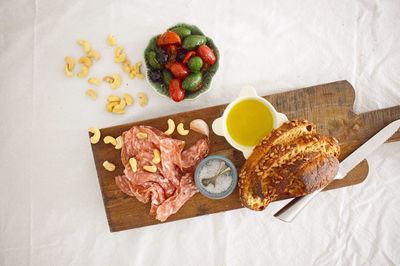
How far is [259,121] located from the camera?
1.19 meters

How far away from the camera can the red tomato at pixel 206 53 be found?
1200mm

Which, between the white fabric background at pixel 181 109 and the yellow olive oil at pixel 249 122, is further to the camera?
the white fabric background at pixel 181 109

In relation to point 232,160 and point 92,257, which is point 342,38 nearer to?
point 232,160

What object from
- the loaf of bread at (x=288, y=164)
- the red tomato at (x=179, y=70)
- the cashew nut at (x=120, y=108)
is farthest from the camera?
the cashew nut at (x=120, y=108)

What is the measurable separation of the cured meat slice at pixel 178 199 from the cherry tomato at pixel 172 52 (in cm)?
38

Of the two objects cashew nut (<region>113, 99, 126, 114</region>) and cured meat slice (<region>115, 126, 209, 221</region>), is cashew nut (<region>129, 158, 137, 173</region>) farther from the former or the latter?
cashew nut (<region>113, 99, 126, 114</region>)

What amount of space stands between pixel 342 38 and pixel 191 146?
2.24 ft

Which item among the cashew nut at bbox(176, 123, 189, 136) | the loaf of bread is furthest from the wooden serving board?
the loaf of bread

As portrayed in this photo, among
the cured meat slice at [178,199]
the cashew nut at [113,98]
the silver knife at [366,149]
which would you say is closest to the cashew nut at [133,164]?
the cured meat slice at [178,199]

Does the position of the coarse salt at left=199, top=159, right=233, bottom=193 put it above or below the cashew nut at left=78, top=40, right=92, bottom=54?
below

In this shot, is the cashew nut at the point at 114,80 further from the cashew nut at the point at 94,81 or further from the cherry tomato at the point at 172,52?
the cherry tomato at the point at 172,52

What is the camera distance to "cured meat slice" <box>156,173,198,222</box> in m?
1.23

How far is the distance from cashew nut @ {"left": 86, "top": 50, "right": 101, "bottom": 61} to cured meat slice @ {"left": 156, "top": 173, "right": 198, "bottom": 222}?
0.53 meters

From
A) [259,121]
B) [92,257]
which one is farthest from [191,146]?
[92,257]
